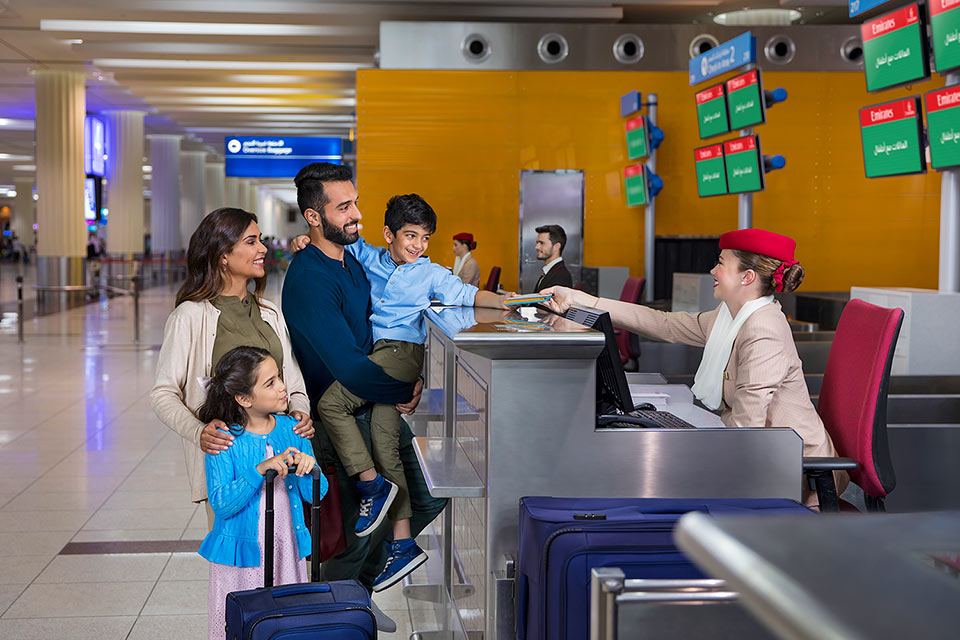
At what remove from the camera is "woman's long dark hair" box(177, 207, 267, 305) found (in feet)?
8.67

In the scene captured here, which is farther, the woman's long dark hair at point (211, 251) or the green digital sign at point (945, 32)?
the green digital sign at point (945, 32)

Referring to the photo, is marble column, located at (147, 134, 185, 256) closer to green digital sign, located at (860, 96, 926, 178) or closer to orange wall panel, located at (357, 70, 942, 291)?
orange wall panel, located at (357, 70, 942, 291)

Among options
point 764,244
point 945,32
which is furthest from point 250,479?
point 945,32

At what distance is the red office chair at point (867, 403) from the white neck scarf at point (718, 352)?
35cm

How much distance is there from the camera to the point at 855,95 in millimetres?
12625

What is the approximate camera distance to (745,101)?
8.31m

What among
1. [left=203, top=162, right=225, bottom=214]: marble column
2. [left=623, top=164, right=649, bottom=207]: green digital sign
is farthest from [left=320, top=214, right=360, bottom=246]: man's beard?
[left=203, top=162, right=225, bottom=214]: marble column

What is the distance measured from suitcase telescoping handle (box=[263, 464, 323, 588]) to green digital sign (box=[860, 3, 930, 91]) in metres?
4.69

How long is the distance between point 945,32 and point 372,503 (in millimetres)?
4328

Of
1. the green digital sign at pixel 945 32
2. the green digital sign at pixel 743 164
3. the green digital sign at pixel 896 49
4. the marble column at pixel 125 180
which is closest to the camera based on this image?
the green digital sign at pixel 945 32

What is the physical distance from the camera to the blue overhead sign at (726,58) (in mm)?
8031

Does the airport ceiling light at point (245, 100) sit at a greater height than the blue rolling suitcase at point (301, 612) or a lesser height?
greater

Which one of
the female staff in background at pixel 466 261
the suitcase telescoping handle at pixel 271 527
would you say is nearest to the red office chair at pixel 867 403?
the suitcase telescoping handle at pixel 271 527

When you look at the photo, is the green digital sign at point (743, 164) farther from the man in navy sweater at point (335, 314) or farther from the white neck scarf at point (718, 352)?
the man in navy sweater at point (335, 314)
